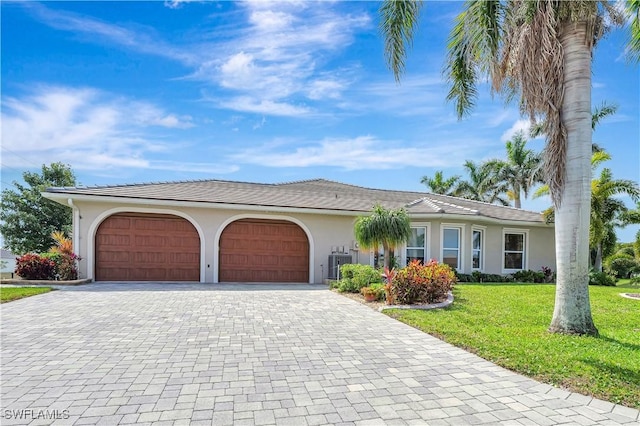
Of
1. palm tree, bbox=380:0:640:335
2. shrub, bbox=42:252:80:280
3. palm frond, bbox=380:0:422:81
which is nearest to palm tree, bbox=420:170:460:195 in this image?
palm tree, bbox=380:0:640:335

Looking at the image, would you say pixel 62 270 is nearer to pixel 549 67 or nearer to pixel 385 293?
pixel 385 293

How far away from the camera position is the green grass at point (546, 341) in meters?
4.36

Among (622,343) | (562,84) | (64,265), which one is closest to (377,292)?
(622,343)

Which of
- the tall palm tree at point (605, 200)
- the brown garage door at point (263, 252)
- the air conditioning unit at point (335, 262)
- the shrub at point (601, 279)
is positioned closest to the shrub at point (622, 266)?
the tall palm tree at point (605, 200)

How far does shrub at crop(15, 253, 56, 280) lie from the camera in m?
12.2

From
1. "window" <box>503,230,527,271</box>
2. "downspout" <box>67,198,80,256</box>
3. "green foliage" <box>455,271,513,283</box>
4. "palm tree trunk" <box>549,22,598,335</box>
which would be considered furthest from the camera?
"window" <box>503,230,527,271</box>

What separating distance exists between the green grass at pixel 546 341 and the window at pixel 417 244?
18.7ft

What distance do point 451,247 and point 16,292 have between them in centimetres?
1564

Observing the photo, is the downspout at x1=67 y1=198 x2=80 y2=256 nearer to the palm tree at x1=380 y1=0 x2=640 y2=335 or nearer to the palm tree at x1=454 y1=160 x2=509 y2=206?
the palm tree at x1=380 y1=0 x2=640 y2=335

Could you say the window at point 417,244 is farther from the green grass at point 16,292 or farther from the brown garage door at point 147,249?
the green grass at point 16,292

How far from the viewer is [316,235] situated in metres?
15.2

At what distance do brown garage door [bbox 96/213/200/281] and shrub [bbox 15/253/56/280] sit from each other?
1.40 meters

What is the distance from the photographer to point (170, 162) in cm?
2125

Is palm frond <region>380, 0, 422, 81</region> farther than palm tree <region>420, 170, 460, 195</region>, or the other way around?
palm tree <region>420, 170, 460, 195</region>
